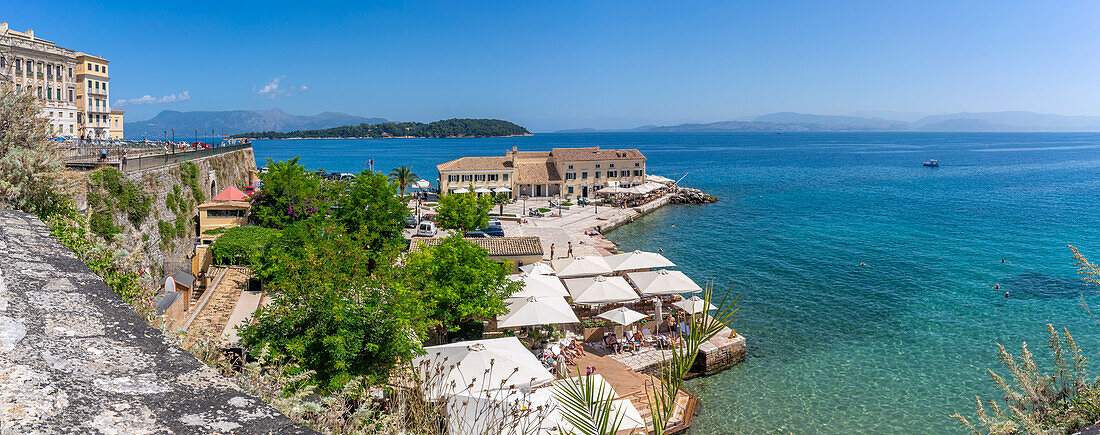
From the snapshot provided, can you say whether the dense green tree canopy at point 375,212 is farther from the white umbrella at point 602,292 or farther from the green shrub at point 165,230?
the white umbrella at point 602,292

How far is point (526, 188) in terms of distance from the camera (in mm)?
66188

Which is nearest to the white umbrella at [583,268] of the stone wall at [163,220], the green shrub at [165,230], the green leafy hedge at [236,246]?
the green leafy hedge at [236,246]

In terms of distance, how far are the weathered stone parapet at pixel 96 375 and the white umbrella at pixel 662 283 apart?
21.4m

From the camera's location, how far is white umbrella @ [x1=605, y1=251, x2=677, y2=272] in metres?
27.9

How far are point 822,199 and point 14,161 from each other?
77188 mm

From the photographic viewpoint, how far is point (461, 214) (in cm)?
3825

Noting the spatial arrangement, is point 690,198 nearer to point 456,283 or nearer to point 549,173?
point 549,173

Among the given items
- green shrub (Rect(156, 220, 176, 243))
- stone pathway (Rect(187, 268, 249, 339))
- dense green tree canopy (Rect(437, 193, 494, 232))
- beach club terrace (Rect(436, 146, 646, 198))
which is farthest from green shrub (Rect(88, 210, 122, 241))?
beach club terrace (Rect(436, 146, 646, 198))

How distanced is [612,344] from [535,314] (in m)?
2.97

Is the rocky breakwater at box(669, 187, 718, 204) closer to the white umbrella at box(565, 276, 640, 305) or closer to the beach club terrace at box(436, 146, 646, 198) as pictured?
the beach club terrace at box(436, 146, 646, 198)

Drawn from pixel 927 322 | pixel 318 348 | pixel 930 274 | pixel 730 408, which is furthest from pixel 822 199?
pixel 318 348

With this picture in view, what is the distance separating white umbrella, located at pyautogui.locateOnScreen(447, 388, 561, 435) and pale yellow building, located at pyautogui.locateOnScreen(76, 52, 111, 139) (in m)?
60.9

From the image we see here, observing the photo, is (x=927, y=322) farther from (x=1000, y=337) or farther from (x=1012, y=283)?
(x=1012, y=283)

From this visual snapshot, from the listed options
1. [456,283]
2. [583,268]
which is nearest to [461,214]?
[583,268]
